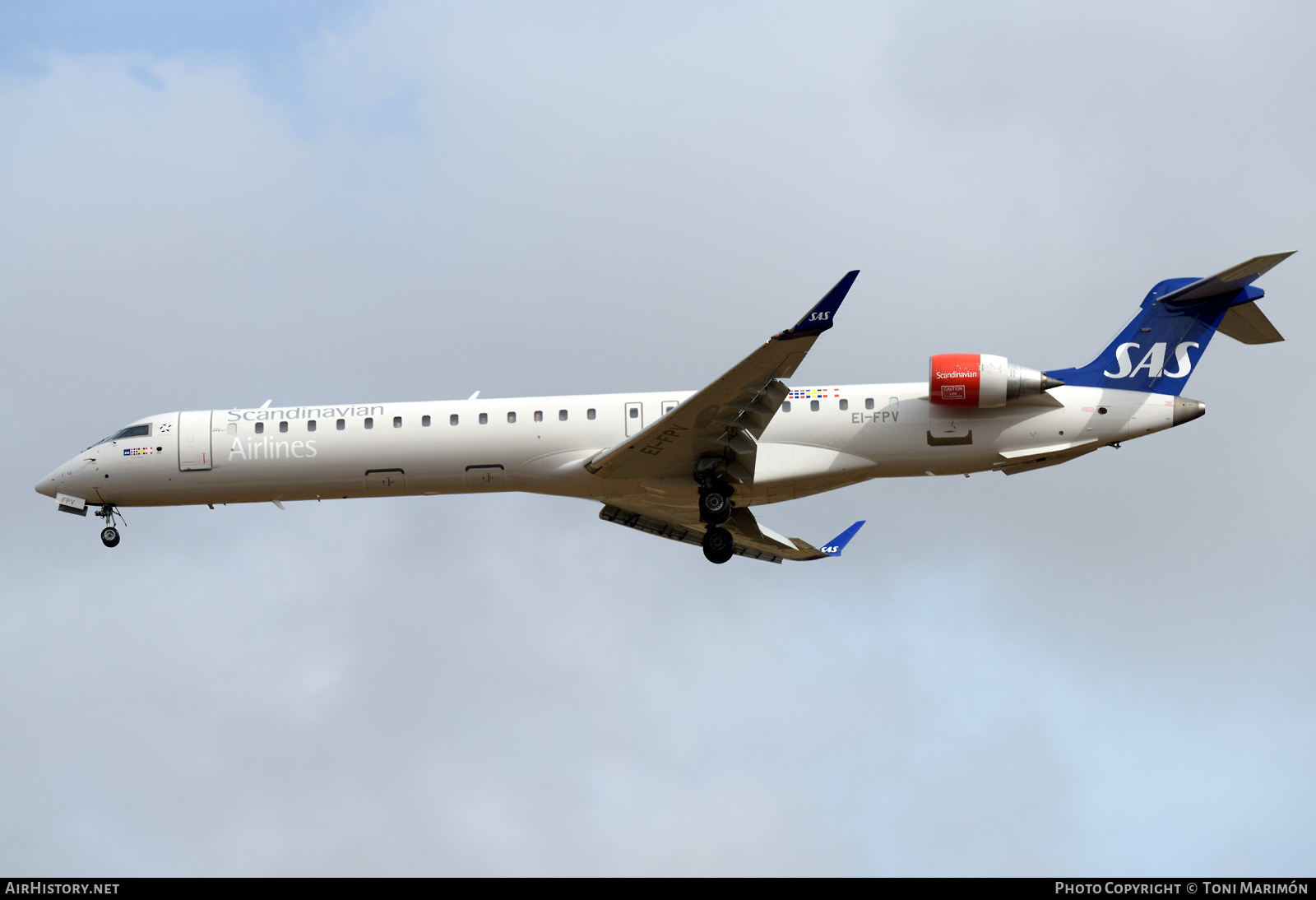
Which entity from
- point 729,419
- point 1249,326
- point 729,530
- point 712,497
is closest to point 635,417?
point 712,497

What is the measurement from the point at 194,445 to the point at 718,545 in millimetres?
11048

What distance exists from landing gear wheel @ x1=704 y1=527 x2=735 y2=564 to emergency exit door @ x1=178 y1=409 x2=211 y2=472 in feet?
34.2

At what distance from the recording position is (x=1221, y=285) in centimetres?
2866

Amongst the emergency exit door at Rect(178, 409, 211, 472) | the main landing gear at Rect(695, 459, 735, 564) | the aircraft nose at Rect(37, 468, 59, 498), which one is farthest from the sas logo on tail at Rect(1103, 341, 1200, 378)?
the aircraft nose at Rect(37, 468, 59, 498)

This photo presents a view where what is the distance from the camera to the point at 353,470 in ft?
94.0

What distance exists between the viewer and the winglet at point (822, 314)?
23594mm

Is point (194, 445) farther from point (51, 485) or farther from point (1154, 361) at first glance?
point (1154, 361)
